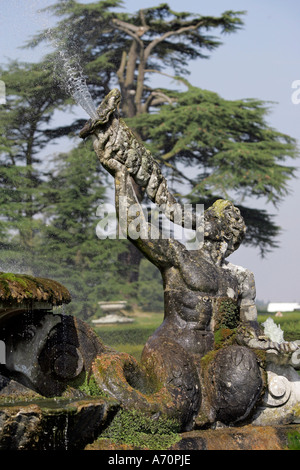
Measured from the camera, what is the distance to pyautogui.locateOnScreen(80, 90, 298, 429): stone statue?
478 centimetres

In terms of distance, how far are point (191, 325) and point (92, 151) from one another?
54.0 ft

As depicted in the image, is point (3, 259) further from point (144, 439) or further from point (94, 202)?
point (144, 439)

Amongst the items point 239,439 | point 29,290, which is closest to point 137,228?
point 29,290

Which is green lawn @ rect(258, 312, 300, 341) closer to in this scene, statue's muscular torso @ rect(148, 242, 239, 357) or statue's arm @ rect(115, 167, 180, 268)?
statue's muscular torso @ rect(148, 242, 239, 357)

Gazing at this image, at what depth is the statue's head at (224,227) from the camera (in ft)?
18.5

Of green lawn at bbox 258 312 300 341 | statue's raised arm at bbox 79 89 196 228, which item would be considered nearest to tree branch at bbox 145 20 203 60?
green lawn at bbox 258 312 300 341

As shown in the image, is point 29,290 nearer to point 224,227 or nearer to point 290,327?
point 224,227

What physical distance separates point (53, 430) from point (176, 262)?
1789 millimetres

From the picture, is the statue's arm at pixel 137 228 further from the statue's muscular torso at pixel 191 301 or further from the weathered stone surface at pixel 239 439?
the weathered stone surface at pixel 239 439

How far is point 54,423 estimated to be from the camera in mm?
3994

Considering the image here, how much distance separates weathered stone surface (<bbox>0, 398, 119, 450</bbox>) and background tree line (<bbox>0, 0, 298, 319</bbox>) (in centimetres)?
1515

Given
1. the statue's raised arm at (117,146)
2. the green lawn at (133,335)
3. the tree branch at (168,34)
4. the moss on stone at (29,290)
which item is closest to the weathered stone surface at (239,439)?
the moss on stone at (29,290)
